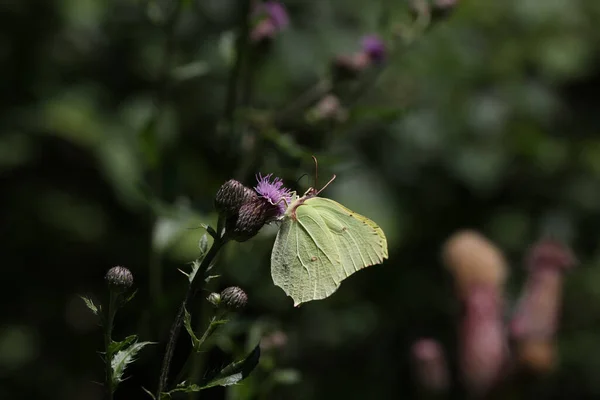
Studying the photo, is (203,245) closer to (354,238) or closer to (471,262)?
(354,238)

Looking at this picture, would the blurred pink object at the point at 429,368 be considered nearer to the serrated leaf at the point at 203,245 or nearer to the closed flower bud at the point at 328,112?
the closed flower bud at the point at 328,112

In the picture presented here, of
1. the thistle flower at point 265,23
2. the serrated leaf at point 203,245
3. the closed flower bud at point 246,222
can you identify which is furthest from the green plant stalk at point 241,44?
the serrated leaf at point 203,245

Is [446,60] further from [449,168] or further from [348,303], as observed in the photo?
[348,303]

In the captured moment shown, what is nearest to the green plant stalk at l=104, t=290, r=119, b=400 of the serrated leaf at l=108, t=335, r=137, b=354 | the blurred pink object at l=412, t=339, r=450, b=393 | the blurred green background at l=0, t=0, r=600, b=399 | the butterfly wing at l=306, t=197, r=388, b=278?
the serrated leaf at l=108, t=335, r=137, b=354

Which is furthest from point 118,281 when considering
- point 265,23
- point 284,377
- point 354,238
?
point 265,23

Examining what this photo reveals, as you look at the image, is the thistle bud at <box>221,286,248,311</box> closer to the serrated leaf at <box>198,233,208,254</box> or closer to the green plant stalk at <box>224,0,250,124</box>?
the serrated leaf at <box>198,233,208,254</box>

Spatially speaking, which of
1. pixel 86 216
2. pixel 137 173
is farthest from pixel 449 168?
pixel 86 216
